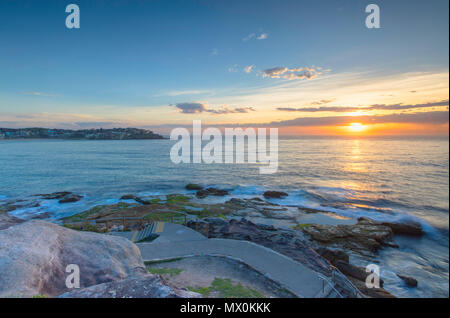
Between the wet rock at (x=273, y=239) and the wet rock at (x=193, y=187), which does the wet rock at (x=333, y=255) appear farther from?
the wet rock at (x=193, y=187)

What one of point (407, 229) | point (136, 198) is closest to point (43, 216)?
point (136, 198)

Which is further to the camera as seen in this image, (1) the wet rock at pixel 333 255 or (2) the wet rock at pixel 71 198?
(2) the wet rock at pixel 71 198

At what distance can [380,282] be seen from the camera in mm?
13227

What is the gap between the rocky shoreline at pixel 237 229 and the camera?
5.61 meters

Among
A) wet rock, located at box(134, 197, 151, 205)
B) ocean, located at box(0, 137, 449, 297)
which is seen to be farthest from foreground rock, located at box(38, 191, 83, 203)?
wet rock, located at box(134, 197, 151, 205)

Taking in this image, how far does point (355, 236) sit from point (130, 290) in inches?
798

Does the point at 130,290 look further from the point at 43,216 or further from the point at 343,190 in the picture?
the point at 343,190

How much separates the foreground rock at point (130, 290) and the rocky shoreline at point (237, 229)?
0.7 inches

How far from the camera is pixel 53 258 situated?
5.86 metres

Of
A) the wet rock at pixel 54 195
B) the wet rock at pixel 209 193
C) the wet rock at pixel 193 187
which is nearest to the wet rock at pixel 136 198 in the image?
the wet rock at pixel 209 193

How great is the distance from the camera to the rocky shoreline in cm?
561
